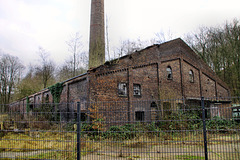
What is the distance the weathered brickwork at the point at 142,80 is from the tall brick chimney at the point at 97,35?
3.93 meters

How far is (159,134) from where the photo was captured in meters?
5.16

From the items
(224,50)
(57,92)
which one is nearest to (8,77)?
(57,92)

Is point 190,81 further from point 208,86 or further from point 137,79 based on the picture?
point 137,79

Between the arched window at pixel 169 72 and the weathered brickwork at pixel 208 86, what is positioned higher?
the arched window at pixel 169 72

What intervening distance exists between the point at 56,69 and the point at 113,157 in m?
30.0

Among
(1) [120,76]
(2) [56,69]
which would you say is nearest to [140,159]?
(1) [120,76]

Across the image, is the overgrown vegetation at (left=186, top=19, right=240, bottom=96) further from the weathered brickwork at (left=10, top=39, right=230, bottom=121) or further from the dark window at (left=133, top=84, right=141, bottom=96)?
the dark window at (left=133, top=84, right=141, bottom=96)

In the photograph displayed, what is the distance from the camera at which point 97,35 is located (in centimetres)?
1786

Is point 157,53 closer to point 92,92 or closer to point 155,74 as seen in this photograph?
point 155,74

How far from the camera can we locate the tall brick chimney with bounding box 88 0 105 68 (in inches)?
663

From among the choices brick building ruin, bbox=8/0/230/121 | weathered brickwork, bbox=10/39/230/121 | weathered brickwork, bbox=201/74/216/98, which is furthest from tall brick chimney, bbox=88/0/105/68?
weathered brickwork, bbox=201/74/216/98

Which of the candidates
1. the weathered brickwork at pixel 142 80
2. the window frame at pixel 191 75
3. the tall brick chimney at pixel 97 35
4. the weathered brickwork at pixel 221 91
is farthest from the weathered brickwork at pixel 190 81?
the tall brick chimney at pixel 97 35

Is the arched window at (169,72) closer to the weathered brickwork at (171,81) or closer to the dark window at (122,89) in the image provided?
the weathered brickwork at (171,81)

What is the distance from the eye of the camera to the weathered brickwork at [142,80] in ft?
37.6
